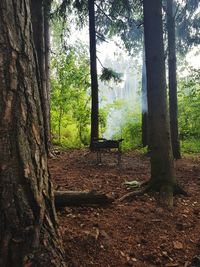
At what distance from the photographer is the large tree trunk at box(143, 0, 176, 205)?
17.0ft

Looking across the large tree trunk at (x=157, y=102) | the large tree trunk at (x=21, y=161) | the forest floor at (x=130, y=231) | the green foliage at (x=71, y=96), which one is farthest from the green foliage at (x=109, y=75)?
the large tree trunk at (x=21, y=161)

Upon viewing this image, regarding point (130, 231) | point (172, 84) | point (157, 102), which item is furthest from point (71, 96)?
point (130, 231)

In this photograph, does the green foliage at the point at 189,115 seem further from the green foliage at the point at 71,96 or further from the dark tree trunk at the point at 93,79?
the dark tree trunk at the point at 93,79

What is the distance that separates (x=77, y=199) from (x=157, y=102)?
89.6 inches

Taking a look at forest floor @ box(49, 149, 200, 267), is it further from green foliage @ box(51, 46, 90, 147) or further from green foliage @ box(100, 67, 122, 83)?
green foliage @ box(51, 46, 90, 147)

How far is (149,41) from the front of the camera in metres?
5.26

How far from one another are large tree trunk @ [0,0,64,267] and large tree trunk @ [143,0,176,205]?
3.05 meters

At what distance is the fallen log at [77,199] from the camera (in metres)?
3.98

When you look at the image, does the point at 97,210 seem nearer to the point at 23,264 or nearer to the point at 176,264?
the point at 176,264

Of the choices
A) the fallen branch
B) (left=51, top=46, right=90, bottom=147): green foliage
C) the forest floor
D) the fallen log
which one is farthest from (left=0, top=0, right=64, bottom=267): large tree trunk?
(left=51, top=46, right=90, bottom=147): green foliage

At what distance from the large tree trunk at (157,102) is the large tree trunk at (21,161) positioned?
3047mm

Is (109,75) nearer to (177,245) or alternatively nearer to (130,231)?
(130,231)

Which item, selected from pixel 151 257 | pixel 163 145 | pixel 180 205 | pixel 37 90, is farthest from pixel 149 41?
pixel 151 257

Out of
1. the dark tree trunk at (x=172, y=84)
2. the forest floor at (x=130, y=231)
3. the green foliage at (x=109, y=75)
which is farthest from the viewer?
the green foliage at (x=109, y=75)
